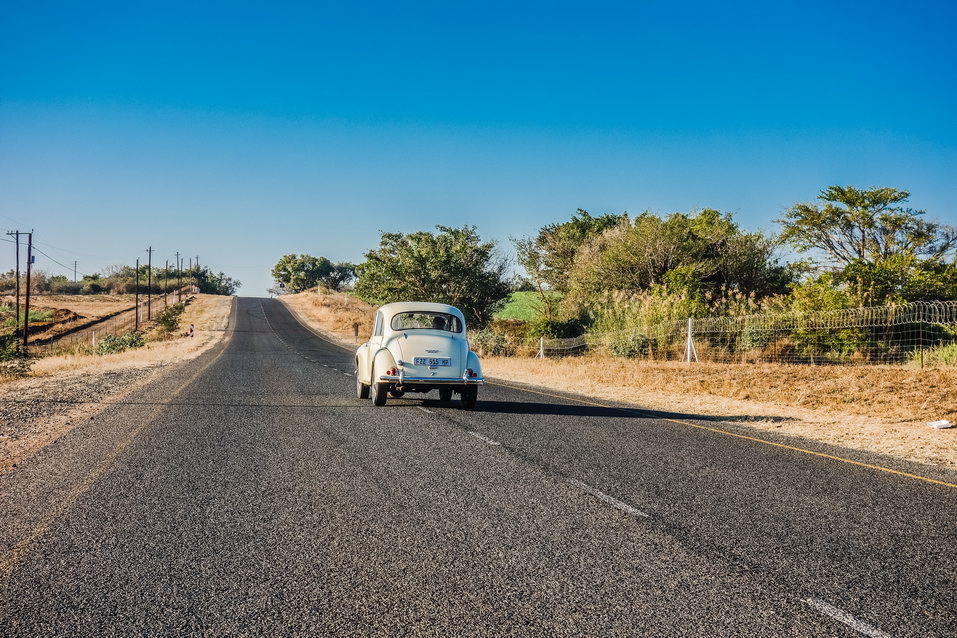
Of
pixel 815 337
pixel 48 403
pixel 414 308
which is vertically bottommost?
pixel 48 403

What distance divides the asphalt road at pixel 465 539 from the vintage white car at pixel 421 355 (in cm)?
277

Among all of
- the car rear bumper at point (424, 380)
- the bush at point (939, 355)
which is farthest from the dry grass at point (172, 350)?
the bush at point (939, 355)

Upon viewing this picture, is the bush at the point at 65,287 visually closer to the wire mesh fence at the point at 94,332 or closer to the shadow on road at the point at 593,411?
the wire mesh fence at the point at 94,332

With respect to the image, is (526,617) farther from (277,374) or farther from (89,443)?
(277,374)

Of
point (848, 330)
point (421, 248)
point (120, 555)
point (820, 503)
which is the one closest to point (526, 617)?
point (120, 555)

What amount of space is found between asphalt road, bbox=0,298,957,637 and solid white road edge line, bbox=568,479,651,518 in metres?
0.04

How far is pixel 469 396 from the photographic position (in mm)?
13188

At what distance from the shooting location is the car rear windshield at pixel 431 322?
1348 cm

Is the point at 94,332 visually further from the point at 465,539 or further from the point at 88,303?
the point at 88,303

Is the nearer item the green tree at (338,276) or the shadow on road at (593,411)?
the shadow on road at (593,411)

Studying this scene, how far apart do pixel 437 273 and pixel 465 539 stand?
35434 mm

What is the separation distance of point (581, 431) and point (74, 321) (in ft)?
250

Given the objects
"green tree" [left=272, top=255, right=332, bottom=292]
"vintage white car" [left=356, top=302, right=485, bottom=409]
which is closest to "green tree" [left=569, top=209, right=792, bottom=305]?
"vintage white car" [left=356, top=302, right=485, bottom=409]

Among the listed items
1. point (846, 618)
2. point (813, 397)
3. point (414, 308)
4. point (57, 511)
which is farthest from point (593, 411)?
point (846, 618)
